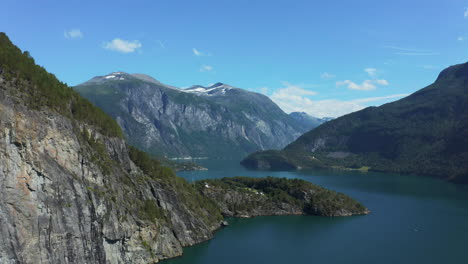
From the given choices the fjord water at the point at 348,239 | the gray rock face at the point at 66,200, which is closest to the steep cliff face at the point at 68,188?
the gray rock face at the point at 66,200

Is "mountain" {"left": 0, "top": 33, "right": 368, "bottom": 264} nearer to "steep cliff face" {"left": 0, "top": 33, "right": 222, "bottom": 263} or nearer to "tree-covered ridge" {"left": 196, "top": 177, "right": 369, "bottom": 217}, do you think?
"steep cliff face" {"left": 0, "top": 33, "right": 222, "bottom": 263}

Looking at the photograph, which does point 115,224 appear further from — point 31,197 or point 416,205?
point 416,205

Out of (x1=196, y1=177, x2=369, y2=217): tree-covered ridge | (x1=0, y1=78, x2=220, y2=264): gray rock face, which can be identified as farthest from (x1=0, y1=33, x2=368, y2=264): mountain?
(x1=196, y1=177, x2=369, y2=217): tree-covered ridge

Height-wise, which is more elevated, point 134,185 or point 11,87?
point 11,87

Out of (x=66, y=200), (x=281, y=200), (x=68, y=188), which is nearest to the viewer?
(x=66, y=200)

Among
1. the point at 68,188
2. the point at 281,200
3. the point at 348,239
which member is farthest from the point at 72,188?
the point at 281,200

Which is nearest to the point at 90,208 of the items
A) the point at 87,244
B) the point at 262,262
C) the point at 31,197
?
the point at 87,244

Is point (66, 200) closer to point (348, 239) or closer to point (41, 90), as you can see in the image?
point (41, 90)
